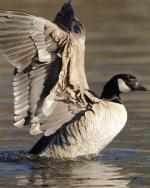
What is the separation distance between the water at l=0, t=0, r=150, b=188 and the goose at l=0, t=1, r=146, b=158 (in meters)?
0.37

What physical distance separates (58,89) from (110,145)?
1758 millimetres

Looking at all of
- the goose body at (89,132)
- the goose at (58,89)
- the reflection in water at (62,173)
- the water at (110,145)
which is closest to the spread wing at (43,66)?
the goose at (58,89)

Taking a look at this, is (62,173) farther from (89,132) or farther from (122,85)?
(122,85)

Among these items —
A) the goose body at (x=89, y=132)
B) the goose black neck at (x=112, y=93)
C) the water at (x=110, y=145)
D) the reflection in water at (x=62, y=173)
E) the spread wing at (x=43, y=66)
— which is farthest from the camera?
the goose black neck at (x=112, y=93)

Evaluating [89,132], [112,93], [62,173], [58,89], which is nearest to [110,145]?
[112,93]

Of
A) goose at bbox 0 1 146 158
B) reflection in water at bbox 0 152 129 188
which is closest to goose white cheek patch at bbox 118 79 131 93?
goose at bbox 0 1 146 158

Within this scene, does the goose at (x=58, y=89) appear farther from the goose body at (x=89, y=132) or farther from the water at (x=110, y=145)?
the water at (x=110, y=145)

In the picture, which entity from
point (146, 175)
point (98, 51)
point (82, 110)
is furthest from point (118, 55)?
point (146, 175)

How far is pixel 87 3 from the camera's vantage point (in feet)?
107

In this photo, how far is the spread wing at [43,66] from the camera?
492 inches

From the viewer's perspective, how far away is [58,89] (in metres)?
13.0

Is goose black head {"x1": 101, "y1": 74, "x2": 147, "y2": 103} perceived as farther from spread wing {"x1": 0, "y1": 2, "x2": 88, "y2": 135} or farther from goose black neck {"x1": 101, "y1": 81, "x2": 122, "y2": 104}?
spread wing {"x1": 0, "y1": 2, "x2": 88, "y2": 135}

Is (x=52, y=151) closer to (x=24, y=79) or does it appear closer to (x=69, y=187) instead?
(x=24, y=79)

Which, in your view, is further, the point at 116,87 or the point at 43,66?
the point at 116,87
